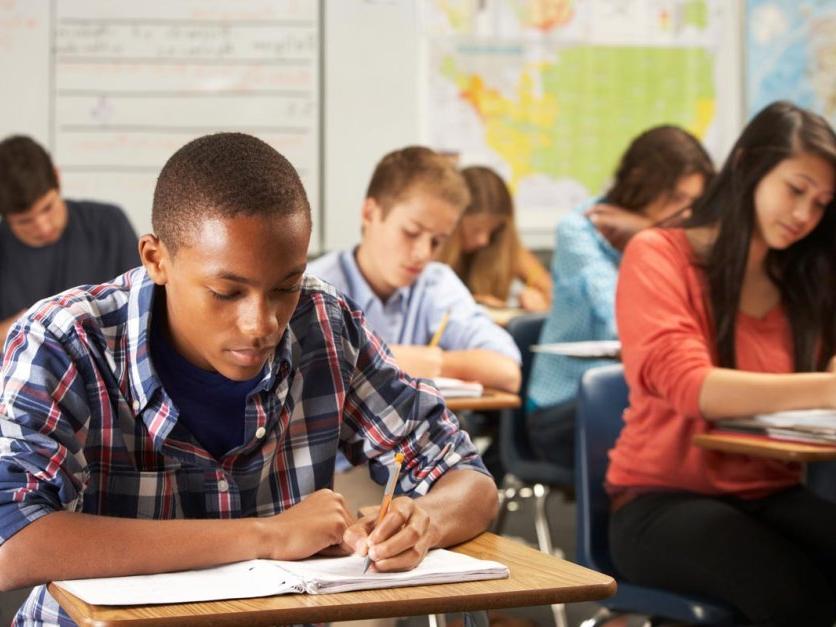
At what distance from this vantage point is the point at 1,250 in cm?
454

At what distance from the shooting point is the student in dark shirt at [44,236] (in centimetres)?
433

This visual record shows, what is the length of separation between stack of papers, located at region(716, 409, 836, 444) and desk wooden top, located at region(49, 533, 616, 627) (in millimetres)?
998

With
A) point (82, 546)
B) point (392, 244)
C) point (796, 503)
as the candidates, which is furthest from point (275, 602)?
point (392, 244)

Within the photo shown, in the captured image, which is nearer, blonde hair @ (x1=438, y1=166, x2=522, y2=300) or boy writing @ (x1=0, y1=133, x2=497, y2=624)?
boy writing @ (x1=0, y1=133, x2=497, y2=624)

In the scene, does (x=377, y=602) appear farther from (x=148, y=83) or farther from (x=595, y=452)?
(x=148, y=83)

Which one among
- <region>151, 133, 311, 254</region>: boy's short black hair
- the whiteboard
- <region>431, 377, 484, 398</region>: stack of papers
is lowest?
<region>431, 377, 484, 398</region>: stack of papers

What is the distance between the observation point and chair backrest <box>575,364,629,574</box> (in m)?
2.42

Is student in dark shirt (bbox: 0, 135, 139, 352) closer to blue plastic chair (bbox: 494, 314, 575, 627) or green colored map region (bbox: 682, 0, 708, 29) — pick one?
blue plastic chair (bbox: 494, 314, 575, 627)

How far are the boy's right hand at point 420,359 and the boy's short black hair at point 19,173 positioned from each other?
190 centimetres

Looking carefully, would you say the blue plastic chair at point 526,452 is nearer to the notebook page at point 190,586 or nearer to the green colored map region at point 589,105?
the green colored map region at point 589,105

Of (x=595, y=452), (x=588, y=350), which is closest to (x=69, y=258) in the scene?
(x=588, y=350)

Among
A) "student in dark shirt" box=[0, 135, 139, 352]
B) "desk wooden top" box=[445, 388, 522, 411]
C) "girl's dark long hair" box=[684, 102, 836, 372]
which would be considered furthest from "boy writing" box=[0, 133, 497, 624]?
"student in dark shirt" box=[0, 135, 139, 352]

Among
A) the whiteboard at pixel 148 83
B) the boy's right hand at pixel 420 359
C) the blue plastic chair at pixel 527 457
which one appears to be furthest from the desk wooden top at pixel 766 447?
the whiteboard at pixel 148 83

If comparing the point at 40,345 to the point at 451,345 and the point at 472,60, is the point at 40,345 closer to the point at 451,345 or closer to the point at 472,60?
the point at 451,345
